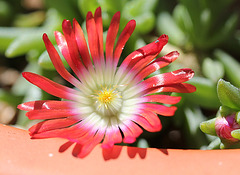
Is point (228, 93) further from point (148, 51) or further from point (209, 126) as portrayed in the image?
point (148, 51)

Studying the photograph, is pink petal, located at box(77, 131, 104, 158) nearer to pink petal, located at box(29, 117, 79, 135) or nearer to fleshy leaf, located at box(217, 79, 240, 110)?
pink petal, located at box(29, 117, 79, 135)

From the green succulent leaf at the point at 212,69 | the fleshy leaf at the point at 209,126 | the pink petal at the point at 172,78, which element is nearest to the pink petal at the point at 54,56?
the pink petal at the point at 172,78

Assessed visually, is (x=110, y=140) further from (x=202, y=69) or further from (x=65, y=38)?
(x=202, y=69)

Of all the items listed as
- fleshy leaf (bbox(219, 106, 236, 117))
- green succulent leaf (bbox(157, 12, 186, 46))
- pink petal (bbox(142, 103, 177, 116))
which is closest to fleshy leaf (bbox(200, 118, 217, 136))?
fleshy leaf (bbox(219, 106, 236, 117))

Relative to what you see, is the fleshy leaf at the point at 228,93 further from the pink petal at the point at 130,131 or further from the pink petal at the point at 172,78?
the pink petal at the point at 130,131

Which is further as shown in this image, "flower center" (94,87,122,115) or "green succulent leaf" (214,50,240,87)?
"green succulent leaf" (214,50,240,87)

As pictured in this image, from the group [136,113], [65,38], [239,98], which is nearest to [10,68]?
[65,38]
